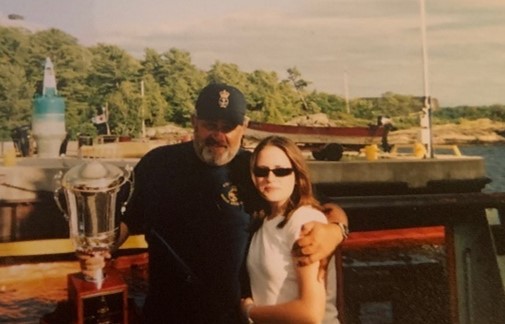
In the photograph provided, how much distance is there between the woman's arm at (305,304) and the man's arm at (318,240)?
30mm

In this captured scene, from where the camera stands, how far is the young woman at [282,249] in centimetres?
150

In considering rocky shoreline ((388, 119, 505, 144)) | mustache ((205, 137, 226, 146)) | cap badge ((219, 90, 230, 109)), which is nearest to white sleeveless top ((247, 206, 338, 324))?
mustache ((205, 137, 226, 146))

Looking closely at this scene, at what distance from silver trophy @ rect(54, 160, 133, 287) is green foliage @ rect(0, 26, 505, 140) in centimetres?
39

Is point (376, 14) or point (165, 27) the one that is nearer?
point (165, 27)

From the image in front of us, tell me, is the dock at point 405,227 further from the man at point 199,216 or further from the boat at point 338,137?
Result: the man at point 199,216

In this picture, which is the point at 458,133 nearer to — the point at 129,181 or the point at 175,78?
the point at 175,78

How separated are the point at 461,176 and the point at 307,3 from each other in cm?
117

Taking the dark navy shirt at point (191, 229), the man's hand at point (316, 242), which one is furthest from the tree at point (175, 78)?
the man's hand at point (316, 242)

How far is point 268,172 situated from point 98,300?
0.68m

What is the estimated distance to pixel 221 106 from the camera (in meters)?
1.95

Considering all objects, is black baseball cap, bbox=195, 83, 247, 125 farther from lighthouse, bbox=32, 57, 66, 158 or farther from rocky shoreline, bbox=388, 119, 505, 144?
rocky shoreline, bbox=388, 119, 505, 144

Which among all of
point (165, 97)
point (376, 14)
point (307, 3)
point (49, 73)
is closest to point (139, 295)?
point (165, 97)

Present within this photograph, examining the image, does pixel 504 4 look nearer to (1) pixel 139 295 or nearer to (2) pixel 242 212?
(2) pixel 242 212

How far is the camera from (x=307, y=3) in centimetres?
254
